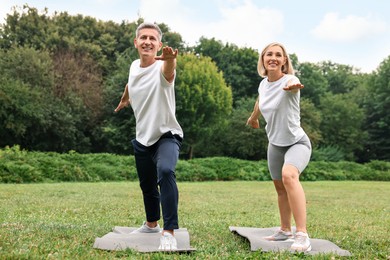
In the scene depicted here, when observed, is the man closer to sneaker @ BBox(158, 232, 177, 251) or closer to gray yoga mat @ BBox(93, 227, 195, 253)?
sneaker @ BBox(158, 232, 177, 251)

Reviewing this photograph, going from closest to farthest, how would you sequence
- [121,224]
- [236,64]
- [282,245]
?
[282,245] → [121,224] → [236,64]

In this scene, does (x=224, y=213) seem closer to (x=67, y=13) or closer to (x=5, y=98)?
(x=5, y=98)

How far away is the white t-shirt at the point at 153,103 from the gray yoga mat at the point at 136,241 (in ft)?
3.31

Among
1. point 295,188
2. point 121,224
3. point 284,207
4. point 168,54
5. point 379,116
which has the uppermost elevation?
point 379,116

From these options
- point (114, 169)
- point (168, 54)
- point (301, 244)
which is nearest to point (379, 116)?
point (114, 169)

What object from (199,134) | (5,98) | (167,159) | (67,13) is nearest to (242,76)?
(199,134)

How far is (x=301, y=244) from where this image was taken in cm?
452

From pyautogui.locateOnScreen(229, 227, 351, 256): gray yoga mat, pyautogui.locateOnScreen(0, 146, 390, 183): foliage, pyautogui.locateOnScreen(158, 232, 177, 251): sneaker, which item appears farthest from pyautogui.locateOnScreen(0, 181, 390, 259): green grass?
pyautogui.locateOnScreen(0, 146, 390, 183): foliage

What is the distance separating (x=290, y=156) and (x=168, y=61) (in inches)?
64.2

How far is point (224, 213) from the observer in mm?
8867

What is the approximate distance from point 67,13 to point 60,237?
129 ft

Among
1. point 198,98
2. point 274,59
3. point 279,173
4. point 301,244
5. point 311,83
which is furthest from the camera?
point 311,83

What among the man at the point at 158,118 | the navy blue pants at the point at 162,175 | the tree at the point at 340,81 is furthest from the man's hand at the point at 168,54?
the tree at the point at 340,81

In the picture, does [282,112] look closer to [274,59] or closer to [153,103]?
[274,59]
